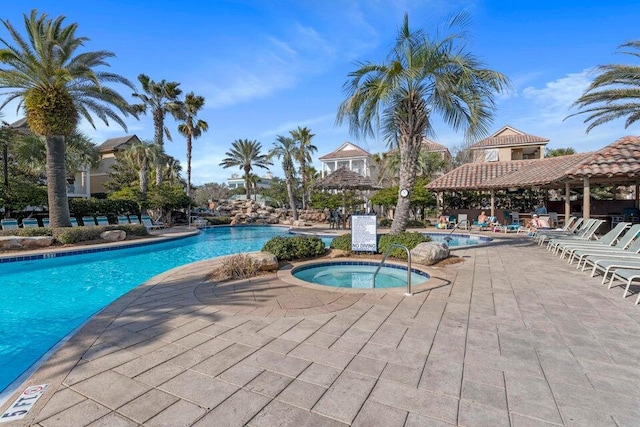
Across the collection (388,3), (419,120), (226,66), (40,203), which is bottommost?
(40,203)

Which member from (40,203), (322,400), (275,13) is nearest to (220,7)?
(275,13)

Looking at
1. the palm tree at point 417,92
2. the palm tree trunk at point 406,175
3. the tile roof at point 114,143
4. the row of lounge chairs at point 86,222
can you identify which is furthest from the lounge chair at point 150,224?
the tile roof at point 114,143

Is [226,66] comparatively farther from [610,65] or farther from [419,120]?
[610,65]

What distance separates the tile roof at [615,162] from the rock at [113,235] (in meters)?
18.4

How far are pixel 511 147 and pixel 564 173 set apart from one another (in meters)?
19.0

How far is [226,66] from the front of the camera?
11.5m

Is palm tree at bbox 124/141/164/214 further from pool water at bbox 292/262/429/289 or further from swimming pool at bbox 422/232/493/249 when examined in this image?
swimming pool at bbox 422/232/493/249

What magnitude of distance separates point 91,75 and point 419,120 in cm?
1318

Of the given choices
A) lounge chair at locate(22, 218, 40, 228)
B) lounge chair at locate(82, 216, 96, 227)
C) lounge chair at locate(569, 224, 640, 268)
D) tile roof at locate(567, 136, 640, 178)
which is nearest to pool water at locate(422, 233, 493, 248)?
tile roof at locate(567, 136, 640, 178)

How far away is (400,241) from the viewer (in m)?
8.99

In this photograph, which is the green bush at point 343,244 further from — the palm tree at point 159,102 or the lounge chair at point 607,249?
the palm tree at point 159,102

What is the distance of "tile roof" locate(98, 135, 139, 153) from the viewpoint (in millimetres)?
36094

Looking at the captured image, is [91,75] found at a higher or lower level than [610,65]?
higher

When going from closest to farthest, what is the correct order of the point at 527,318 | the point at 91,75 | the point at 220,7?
the point at 527,318 → the point at 220,7 → the point at 91,75
